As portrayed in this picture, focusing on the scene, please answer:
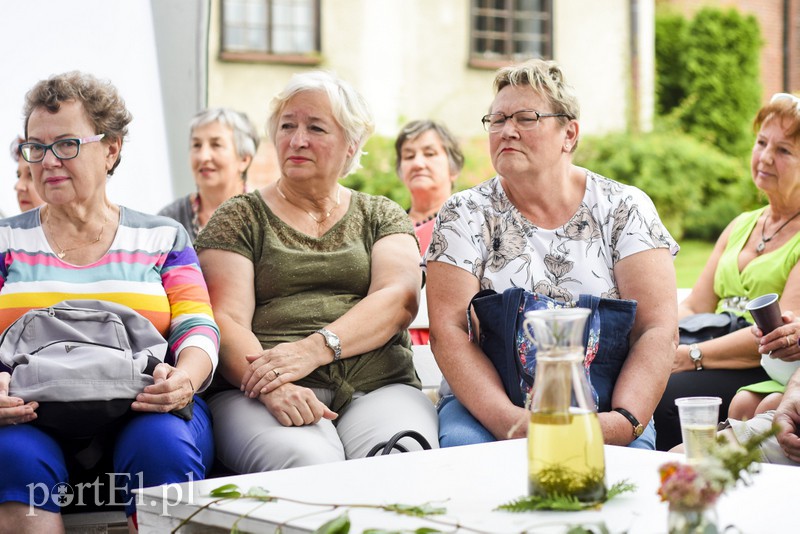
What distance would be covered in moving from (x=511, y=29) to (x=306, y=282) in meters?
14.2

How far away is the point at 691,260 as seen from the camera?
46.3ft

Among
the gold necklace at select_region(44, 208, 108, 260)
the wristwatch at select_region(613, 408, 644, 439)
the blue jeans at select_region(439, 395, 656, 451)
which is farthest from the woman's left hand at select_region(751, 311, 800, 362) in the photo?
the gold necklace at select_region(44, 208, 108, 260)

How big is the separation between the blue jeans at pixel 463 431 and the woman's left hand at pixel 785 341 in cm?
46

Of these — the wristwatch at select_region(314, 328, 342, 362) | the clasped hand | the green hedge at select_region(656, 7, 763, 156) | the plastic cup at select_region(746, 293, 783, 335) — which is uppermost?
the green hedge at select_region(656, 7, 763, 156)

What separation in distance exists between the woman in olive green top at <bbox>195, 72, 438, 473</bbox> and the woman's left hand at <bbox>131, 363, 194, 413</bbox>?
231 mm

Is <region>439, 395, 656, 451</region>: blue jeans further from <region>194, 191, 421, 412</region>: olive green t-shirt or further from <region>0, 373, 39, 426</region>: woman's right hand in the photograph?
<region>0, 373, 39, 426</region>: woman's right hand

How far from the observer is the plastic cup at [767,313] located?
2.89 m

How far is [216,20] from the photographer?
14297mm

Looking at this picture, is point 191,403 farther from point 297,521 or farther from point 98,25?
point 98,25

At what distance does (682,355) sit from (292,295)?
1.34m

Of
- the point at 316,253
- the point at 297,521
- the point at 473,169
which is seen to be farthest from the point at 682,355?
the point at 473,169

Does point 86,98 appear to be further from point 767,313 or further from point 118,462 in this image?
point 767,313

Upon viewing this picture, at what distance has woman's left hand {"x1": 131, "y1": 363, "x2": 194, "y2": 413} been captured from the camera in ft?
7.84

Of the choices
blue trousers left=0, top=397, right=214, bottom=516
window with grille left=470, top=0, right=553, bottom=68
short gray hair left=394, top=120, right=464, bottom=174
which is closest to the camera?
blue trousers left=0, top=397, right=214, bottom=516
